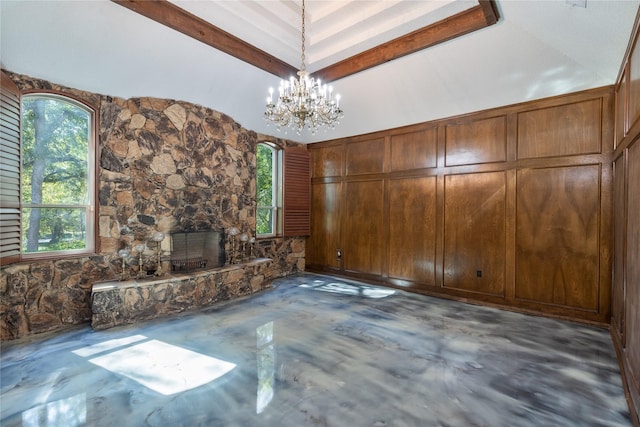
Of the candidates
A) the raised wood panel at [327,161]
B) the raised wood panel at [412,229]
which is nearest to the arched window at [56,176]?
the raised wood panel at [327,161]

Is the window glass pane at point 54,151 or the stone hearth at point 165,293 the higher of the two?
the window glass pane at point 54,151

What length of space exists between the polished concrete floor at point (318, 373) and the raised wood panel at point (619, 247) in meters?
0.37

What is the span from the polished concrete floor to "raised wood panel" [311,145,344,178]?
11.4 feet

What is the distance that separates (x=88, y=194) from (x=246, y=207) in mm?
2578

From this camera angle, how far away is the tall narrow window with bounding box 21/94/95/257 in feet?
12.1

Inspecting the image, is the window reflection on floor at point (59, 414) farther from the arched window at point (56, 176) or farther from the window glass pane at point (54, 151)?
the window glass pane at point (54, 151)

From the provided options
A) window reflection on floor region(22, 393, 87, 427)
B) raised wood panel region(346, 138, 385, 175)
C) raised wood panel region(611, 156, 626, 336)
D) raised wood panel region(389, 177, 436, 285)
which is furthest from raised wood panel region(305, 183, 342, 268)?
window reflection on floor region(22, 393, 87, 427)

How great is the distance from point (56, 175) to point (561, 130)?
6.86 metres

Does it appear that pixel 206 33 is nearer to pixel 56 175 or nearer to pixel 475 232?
pixel 56 175

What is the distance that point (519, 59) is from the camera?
3818 millimetres

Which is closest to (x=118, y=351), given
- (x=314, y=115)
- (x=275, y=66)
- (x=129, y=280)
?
(x=129, y=280)

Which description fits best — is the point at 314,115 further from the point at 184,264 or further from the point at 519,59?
the point at 184,264

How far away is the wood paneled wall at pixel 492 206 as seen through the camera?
3.94 meters

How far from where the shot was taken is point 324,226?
6.93 meters
